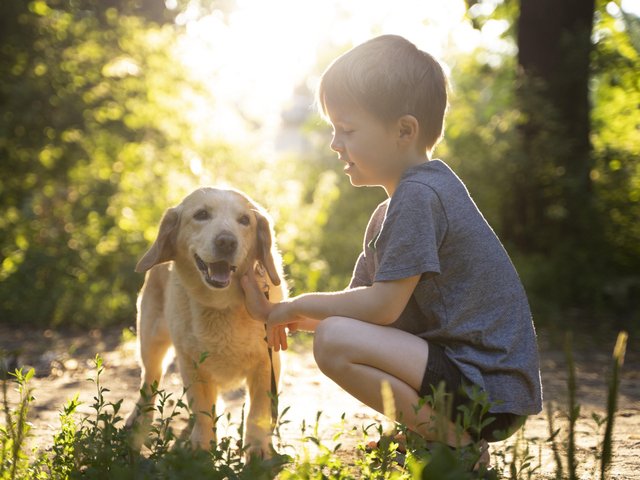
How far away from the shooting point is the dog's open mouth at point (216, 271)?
10.8 ft

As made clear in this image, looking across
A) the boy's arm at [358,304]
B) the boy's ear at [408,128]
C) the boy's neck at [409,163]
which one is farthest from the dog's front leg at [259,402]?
the boy's ear at [408,128]

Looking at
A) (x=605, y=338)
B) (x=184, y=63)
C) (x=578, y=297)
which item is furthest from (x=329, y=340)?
(x=184, y=63)

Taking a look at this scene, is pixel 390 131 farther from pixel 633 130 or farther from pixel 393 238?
pixel 633 130

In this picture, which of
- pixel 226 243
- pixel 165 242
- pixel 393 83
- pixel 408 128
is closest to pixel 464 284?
pixel 408 128

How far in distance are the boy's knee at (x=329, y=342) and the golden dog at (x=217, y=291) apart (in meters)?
0.45

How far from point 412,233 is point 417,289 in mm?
324

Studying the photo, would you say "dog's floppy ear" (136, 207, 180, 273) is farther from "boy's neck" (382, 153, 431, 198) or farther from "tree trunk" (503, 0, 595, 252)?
"tree trunk" (503, 0, 595, 252)

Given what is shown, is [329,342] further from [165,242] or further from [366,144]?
[165,242]

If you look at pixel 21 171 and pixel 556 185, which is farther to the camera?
pixel 21 171

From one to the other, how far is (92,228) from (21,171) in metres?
3.75

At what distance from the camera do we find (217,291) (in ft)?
11.5

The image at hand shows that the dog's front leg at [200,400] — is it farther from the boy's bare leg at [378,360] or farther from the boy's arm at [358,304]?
the boy's bare leg at [378,360]

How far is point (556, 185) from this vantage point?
8156mm

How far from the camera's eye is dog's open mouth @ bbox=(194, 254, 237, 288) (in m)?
3.31
